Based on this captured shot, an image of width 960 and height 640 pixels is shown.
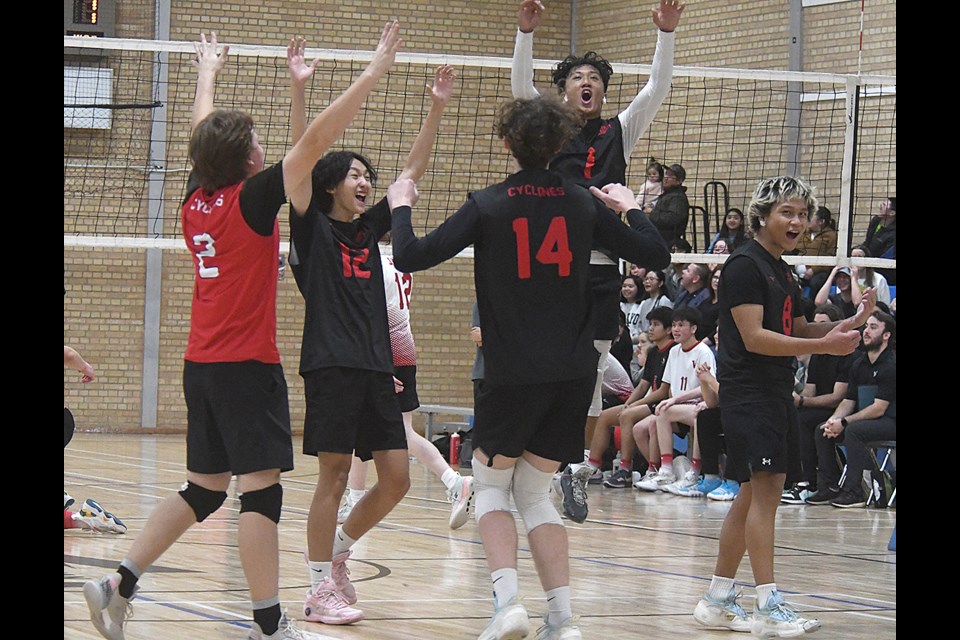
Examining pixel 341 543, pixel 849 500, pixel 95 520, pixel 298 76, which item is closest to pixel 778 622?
pixel 341 543

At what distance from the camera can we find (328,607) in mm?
4934

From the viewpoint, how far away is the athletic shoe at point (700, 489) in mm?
10828

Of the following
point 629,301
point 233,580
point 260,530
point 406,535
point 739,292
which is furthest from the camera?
point 629,301

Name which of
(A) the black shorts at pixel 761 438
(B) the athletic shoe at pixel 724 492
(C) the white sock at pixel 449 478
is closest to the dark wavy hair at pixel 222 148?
(A) the black shorts at pixel 761 438

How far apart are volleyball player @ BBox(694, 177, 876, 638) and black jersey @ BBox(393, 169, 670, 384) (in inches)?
34.5

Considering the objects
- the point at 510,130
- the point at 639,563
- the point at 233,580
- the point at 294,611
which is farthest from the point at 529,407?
the point at 639,563

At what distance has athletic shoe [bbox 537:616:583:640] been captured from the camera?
427 centimetres

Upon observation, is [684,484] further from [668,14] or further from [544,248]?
[544,248]

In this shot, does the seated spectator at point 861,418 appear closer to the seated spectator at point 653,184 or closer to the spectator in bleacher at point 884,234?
the spectator in bleacher at point 884,234

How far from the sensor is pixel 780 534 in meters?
8.37

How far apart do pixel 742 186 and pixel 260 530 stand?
11.2 metres

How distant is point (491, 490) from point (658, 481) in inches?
271
